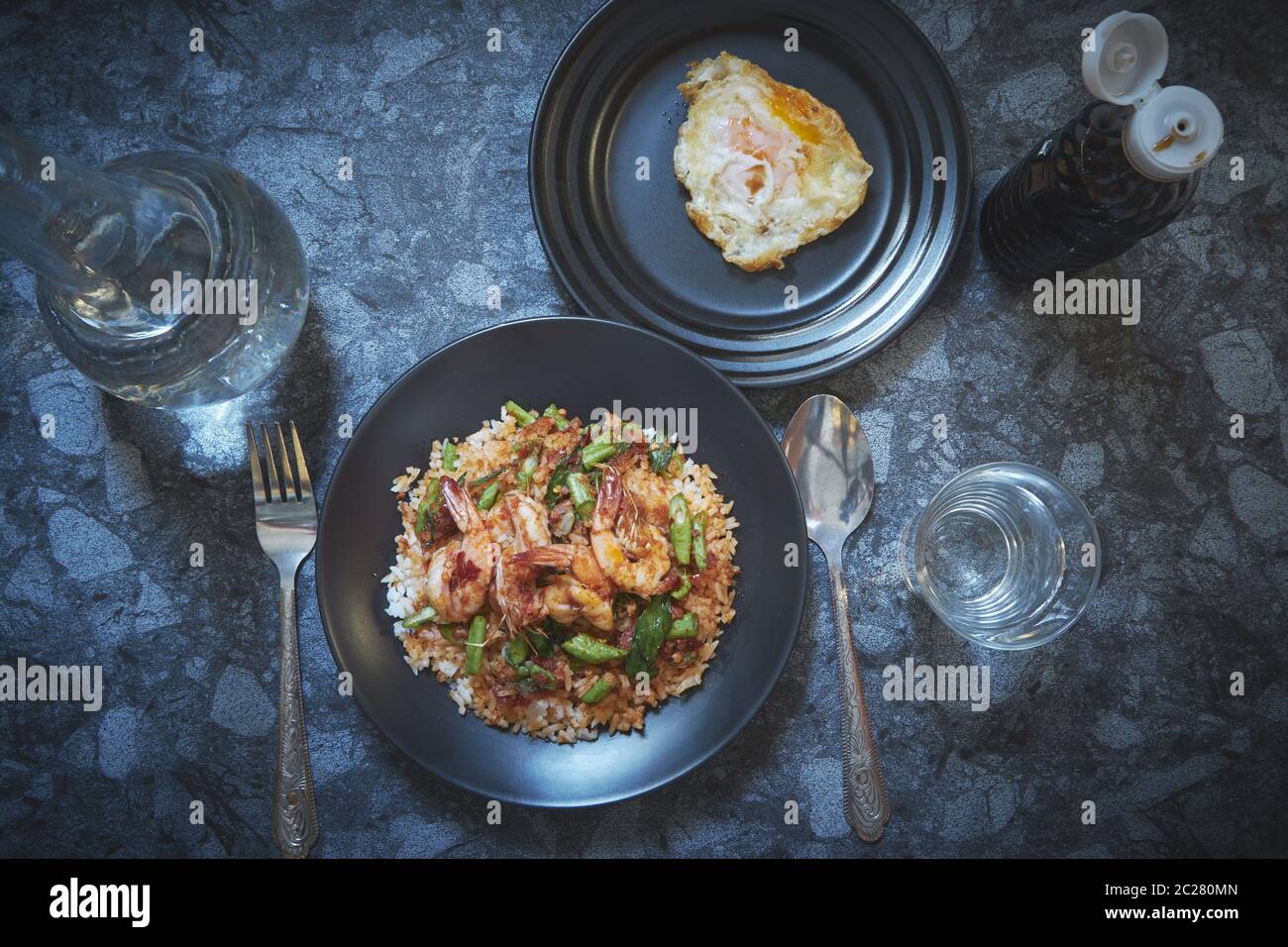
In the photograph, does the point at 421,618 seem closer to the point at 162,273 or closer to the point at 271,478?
the point at 271,478

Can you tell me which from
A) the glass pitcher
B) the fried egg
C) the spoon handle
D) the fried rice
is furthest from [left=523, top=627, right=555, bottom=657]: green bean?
the fried egg

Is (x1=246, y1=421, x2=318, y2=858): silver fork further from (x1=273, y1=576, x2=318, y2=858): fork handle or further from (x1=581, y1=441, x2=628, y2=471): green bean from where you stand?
(x1=581, y1=441, x2=628, y2=471): green bean

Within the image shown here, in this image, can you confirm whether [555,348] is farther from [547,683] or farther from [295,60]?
[295,60]

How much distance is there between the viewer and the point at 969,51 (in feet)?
6.87

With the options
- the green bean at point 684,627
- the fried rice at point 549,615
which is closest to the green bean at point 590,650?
the fried rice at point 549,615

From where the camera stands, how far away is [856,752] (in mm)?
1901

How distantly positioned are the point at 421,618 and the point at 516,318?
0.70 m

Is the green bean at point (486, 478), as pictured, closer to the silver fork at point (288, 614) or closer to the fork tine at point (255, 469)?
the silver fork at point (288, 614)

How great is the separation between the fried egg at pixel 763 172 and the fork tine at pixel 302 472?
1.02 meters

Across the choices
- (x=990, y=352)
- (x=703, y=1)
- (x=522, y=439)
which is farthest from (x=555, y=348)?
(x=990, y=352)

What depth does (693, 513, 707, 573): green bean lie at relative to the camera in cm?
183

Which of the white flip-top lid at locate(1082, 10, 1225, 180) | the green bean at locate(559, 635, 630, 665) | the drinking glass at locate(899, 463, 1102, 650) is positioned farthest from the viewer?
the drinking glass at locate(899, 463, 1102, 650)

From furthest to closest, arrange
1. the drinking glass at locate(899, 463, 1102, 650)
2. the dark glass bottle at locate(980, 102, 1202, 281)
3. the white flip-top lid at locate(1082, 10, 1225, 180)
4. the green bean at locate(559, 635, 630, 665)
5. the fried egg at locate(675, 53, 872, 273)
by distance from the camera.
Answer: the fried egg at locate(675, 53, 872, 273)
the drinking glass at locate(899, 463, 1102, 650)
the green bean at locate(559, 635, 630, 665)
the dark glass bottle at locate(980, 102, 1202, 281)
the white flip-top lid at locate(1082, 10, 1225, 180)

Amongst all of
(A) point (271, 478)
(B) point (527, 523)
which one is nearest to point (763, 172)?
(B) point (527, 523)
